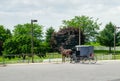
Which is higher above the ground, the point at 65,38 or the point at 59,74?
the point at 65,38

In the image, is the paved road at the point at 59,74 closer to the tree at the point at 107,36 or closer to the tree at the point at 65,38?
the tree at the point at 65,38

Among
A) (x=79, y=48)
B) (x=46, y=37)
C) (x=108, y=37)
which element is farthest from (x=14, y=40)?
(x=46, y=37)

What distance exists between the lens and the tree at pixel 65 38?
94.3 meters

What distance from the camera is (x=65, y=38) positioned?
324 ft

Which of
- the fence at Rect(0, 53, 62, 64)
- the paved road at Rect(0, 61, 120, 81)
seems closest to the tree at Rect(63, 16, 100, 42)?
the fence at Rect(0, 53, 62, 64)

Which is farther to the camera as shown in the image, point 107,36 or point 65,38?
point 107,36

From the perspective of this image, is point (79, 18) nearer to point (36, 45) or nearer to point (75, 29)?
point (75, 29)

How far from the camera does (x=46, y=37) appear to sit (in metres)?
123

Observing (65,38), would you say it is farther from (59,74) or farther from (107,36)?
(59,74)

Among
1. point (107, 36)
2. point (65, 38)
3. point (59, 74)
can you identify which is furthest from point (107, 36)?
point (59, 74)

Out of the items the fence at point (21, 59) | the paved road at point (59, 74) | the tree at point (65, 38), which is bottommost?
the paved road at point (59, 74)

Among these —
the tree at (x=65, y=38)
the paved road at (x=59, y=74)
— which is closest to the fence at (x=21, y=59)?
the paved road at (x=59, y=74)

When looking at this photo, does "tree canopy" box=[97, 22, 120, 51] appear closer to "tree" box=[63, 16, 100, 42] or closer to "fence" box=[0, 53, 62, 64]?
"tree" box=[63, 16, 100, 42]

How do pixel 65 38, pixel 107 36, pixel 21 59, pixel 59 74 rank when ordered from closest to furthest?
pixel 59 74 < pixel 21 59 < pixel 65 38 < pixel 107 36
